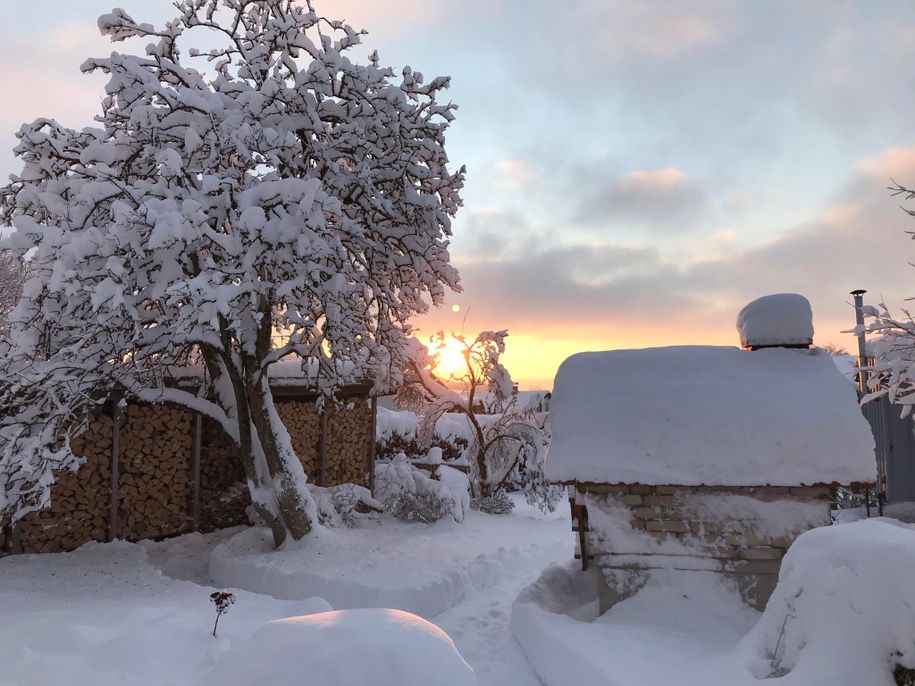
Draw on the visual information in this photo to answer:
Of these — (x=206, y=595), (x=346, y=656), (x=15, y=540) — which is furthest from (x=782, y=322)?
(x=15, y=540)

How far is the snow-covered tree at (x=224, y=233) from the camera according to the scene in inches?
287

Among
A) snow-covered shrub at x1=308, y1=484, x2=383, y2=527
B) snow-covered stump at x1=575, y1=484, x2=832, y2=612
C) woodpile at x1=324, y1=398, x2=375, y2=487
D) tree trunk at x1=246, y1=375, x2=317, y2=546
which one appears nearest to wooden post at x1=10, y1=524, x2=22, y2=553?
tree trunk at x1=246, y1=375, x2=317, y2=546

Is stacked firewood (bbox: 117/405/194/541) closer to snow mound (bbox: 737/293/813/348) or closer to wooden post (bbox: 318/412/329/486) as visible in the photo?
wooden post (bbox: 318/412/329/486)

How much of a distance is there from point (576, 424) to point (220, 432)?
705 centimetres

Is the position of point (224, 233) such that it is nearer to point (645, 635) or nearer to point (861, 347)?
point (645, 635)

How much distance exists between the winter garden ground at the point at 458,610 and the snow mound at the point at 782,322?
105 inches

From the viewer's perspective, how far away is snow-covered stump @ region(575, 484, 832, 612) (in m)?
6.59

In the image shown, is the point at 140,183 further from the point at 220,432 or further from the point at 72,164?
the point at 220,432

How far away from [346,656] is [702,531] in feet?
16.8

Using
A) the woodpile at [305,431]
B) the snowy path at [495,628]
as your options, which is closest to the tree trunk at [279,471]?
the woodpile at [305,431]

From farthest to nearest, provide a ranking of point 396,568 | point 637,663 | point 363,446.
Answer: point 363,446, point 396,568, point 637,663

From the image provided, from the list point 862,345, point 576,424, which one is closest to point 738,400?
point 576,424

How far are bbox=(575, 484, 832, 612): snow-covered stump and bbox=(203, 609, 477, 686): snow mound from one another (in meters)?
4.30

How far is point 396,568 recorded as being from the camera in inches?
334
